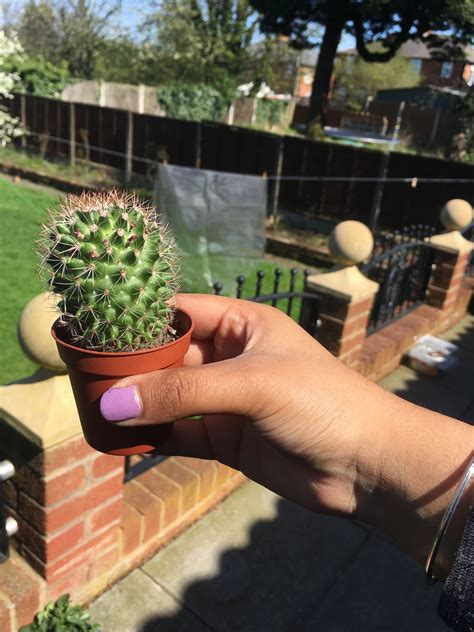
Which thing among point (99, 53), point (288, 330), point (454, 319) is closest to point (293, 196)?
point (454, 319)

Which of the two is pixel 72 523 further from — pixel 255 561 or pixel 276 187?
pixel 276 187

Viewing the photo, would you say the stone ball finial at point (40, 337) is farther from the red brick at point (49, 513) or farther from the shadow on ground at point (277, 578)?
the shadow on ground at point (277, 578)

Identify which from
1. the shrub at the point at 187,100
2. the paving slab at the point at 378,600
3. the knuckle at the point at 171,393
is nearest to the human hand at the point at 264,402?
the knuckle at the point at 171,393

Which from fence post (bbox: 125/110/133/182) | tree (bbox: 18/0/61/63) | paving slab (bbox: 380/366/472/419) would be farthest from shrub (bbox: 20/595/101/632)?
tree (bbox: 18/0/61/63)

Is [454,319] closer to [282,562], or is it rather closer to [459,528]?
[282,562]

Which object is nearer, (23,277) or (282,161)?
(23,277)

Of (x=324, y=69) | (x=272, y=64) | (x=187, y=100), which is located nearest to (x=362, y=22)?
(x=324, y=69)

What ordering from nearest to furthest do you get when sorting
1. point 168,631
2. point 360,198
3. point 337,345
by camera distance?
point 168,631
point 337,345
point 360,198
